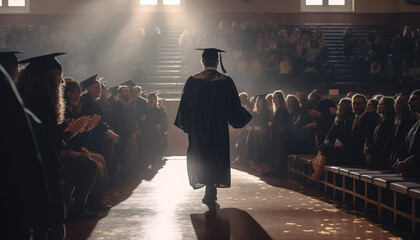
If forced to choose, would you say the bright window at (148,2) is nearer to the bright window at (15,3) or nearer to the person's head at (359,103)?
the bright window at (15,3)

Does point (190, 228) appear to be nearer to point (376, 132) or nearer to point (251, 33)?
point (376, 132)

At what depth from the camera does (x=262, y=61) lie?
16594 mm

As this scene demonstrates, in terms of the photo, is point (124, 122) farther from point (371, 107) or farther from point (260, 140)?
point (371, 107)

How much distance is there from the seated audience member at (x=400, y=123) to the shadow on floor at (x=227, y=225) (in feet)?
5.12

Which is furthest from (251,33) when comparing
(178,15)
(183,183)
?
(183,183)

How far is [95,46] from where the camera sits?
1767cm

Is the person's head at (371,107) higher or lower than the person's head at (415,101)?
lower

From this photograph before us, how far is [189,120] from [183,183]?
180cm

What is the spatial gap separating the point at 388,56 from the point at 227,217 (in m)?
12.8

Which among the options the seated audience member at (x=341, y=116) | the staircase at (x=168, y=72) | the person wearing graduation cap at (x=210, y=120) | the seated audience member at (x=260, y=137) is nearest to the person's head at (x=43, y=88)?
the person wearing graduation cap at (x=210, y=120)

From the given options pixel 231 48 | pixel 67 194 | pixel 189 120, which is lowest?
pixel 67 194

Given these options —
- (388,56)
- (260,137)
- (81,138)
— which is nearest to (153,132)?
(260,137)

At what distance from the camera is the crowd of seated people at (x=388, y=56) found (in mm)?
16328

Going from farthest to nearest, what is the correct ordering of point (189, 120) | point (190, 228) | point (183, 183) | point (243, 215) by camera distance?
point (183, 183), point (189, 120), point (243, 215), point (190, 228)
